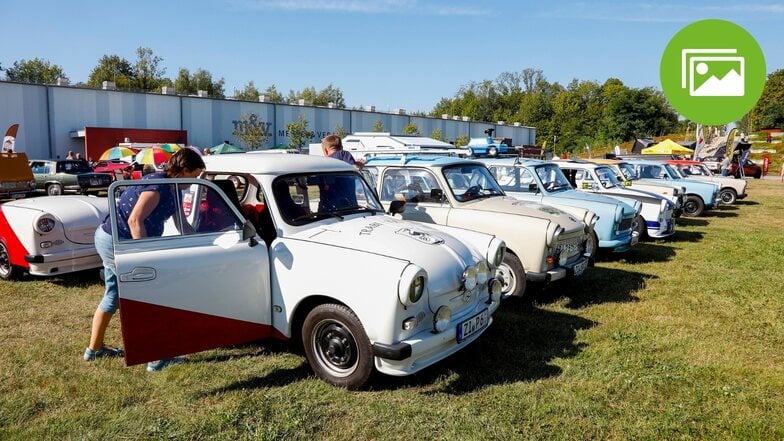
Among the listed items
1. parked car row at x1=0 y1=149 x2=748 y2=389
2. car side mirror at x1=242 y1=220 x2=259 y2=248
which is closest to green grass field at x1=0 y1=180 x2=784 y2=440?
parked car row at x1=0 y1=149 x2=748 y2=389

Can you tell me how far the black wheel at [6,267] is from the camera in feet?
23.7

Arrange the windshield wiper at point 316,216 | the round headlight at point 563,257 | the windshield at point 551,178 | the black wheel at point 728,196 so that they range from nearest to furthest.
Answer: the windshield wiper at point 316,216 → the round headlight at point 563,257 → the windshield at point 551,178 → the black wheel at point 728,196

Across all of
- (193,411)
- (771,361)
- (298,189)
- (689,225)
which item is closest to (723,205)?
(689,225)

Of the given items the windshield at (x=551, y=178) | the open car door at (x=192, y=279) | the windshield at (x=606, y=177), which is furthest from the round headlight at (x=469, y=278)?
the windshield at (x=606, y=177)

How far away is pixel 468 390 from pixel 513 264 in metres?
2.35

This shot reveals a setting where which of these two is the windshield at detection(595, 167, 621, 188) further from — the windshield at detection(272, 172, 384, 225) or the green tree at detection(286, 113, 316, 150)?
the green tree at detection(286, 113, 316, 150)

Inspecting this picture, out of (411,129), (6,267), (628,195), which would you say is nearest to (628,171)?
(628,195)

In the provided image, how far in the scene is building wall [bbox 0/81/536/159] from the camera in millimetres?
32344

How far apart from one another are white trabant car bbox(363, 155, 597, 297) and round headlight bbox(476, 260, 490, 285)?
170 centimetres

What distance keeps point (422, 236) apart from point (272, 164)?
1.51 metres

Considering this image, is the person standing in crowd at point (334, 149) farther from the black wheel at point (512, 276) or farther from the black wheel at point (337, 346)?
the black wheel at point (337, 346)

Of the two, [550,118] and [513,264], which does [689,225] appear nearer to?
[513,264]

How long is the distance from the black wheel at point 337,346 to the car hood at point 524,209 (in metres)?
3.20

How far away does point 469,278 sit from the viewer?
4.38 metres
